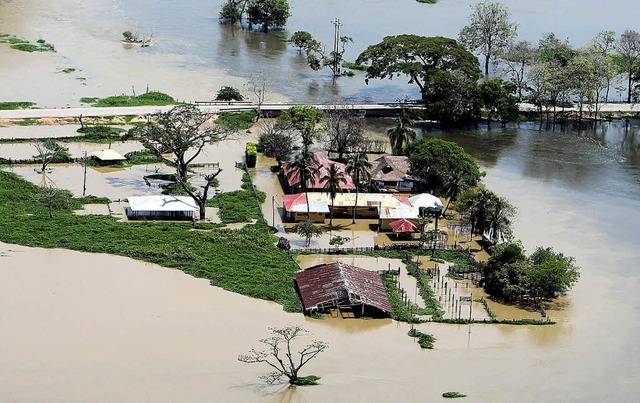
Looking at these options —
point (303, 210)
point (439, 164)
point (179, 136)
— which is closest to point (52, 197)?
point (179, 136)

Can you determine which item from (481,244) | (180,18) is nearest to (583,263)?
(481,244)

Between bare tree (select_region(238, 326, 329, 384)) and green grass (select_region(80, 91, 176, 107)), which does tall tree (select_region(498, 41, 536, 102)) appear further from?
bare tree (select_region(238, 326, 329, 384))

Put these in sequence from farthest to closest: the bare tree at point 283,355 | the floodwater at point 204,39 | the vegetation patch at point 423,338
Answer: the floodwater at point 204,39, the vegetation patch at point 423,338, the bare tree at point 283,355

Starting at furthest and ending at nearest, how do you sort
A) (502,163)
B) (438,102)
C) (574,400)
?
1. (438,102)
2. (502,163)
3. (574,400)

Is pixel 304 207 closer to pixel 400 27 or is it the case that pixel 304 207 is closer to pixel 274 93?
pixel 274 93

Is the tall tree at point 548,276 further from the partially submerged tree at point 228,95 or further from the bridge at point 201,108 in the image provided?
the partially submerged tree at point 228,95

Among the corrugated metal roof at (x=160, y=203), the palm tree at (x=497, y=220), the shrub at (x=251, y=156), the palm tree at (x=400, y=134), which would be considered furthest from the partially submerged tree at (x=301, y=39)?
the palm tree at (x=497, y=220)
